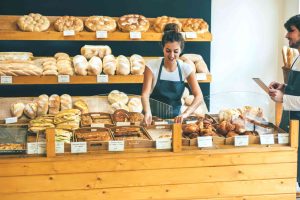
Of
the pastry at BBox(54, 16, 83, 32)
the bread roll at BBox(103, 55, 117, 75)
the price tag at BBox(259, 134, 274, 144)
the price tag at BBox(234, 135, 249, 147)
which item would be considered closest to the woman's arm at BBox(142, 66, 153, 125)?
the price tag at BBox(234, 135, 249, 147)

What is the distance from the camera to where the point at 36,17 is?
480cm

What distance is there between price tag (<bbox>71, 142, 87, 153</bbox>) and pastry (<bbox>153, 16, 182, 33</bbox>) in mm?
2455

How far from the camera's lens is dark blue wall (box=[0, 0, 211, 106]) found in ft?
17.0

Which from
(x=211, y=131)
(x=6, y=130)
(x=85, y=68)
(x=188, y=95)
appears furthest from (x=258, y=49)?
(x=6, y=130)

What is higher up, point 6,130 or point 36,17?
point 36,17

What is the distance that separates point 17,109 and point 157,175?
193 cm

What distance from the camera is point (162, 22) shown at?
196 inches

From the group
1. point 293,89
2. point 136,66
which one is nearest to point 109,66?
point 136,66

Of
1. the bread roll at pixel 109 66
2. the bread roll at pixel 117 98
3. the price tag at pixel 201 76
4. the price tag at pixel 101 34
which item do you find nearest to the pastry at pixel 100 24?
the price tag at pixel 101 34

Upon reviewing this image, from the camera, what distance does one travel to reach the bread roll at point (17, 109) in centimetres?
425

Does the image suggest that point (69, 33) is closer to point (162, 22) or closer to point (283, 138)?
point (162, 22)

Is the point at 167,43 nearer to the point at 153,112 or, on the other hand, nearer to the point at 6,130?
the point at 153,112

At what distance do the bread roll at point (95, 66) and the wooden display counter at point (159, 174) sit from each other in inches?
76.4

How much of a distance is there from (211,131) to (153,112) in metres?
0.58
